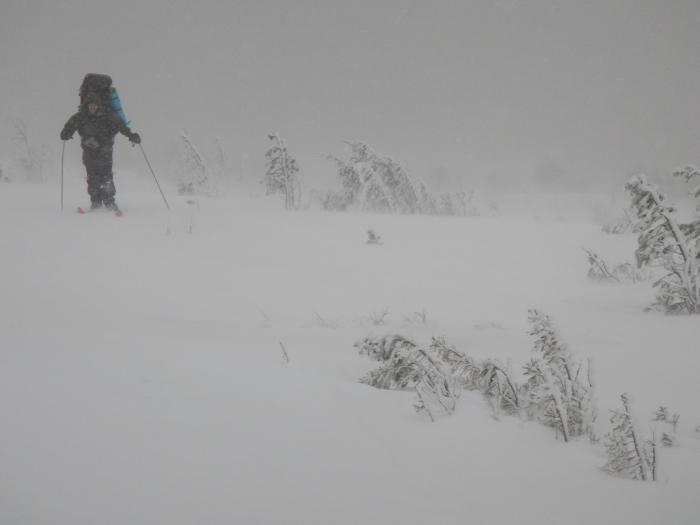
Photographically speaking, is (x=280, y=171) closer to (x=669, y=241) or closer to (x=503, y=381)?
(x=669, y=241)

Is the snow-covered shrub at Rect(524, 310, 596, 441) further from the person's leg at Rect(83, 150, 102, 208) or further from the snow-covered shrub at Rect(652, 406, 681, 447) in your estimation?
the person's leg at Rect(83, 150, 102, 208)

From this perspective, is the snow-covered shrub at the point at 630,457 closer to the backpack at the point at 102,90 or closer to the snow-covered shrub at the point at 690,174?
the snow-covered shrub at the point at 690,174

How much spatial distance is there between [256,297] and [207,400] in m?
2.31

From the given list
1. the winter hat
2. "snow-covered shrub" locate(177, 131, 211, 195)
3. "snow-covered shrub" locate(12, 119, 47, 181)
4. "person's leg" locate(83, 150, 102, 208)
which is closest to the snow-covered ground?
"person's leg" locate(83, 150, 102, 208)

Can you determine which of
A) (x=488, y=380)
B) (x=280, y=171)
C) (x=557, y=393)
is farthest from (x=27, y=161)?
(x=557, y=393)

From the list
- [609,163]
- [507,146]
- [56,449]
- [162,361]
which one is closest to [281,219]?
[162,361]

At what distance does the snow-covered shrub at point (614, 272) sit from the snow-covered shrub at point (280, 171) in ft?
27.4

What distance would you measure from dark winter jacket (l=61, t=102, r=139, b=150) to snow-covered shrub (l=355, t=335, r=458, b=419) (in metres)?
6.11

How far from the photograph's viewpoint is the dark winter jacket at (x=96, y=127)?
6250 mm

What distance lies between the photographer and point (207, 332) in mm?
2697

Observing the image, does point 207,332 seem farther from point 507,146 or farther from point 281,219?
point 507,146

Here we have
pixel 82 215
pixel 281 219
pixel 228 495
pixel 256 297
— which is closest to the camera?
pixel 228 495

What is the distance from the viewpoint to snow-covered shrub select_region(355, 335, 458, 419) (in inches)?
71.1

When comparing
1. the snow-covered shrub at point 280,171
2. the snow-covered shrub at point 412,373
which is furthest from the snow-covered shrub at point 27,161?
the snow-covered shrub at point 412,373
